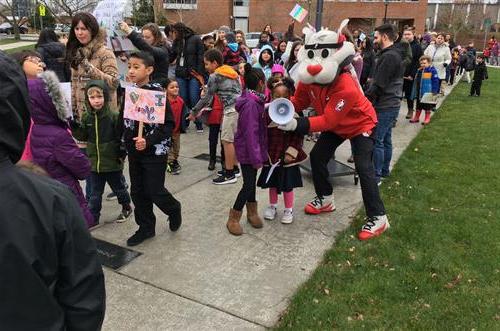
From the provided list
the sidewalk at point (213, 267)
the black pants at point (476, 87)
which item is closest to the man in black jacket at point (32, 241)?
the sidewalk at point (213, 267)

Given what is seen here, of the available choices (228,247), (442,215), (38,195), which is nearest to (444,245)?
(442,215)

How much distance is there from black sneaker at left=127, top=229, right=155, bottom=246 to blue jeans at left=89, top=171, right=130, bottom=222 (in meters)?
0.60

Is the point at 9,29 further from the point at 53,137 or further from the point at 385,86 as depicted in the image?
the point at 53,137

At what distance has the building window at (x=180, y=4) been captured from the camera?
5300 centimetres

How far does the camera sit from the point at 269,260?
4043mm

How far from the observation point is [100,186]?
465 cm

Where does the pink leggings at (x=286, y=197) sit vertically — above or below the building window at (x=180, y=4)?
below

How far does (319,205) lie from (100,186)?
231cm

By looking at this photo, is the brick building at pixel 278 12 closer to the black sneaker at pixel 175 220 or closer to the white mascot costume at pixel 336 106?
the white mascot costume at pixel 336 106

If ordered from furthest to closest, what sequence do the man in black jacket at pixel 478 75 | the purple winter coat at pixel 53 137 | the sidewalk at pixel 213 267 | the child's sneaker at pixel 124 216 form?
the man in black jacket at pixel 478 75 < the child's sneaker at pixel 124 216 < the purple winter coat at pixel 53 137 < the sidewalk at pixel 213 267

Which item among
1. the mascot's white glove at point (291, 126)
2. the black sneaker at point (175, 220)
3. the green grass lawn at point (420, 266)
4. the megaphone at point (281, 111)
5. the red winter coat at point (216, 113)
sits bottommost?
the green grass lawn at point (420, 266)

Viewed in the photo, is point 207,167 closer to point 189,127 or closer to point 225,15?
point 189,127

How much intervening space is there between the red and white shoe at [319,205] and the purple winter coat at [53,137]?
231 centimetres

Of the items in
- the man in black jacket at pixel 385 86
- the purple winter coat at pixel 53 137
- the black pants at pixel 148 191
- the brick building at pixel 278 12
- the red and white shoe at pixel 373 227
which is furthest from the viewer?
the brick building at pixel 278 12
